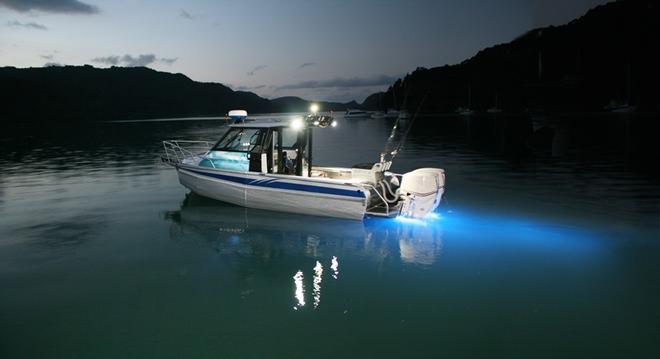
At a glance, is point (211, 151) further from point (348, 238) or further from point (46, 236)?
point (348, 238)

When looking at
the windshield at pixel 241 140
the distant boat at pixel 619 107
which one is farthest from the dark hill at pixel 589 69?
the windshield at pixel 241 140

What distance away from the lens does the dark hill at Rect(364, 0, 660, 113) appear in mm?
117250

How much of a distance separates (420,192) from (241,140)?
606 cm

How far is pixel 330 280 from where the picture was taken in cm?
833

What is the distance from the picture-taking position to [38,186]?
19.4m

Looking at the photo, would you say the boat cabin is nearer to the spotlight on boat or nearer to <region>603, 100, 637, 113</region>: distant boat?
the spotlight on boat

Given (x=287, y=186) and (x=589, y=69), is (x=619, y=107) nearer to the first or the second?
(x=589, y=69)

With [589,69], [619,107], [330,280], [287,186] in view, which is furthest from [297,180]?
[589,69]

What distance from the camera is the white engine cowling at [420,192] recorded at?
11438mm

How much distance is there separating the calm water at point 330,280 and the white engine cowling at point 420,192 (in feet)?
1.65

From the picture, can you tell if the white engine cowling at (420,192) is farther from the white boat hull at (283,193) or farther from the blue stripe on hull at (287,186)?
the blue stripe on hull at (287,186)

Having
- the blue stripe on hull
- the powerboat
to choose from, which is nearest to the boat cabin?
the powerboat

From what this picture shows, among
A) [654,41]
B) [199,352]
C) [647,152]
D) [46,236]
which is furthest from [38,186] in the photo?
[654,41]

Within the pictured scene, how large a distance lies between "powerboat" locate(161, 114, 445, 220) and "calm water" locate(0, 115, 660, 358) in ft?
1.58
